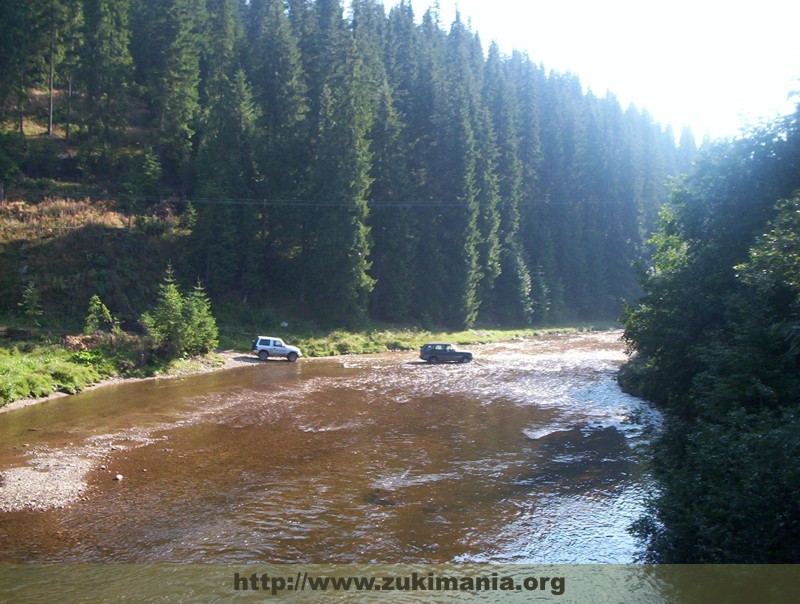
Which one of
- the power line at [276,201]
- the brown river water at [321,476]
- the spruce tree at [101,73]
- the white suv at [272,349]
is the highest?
the spruce tree at [101,73]

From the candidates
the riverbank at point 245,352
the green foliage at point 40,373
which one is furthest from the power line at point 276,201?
the green foliage at point 40,373

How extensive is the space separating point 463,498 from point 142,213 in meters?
43.3

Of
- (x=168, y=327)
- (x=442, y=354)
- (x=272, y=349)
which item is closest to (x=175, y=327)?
(x=168, y=327)

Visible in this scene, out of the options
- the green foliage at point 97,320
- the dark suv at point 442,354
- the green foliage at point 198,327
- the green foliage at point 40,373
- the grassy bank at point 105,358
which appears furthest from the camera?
the dark suv at point 442,354

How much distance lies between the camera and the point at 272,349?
132 feet

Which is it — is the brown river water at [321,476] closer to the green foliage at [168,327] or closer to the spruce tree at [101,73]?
the green foliage at [168,327]

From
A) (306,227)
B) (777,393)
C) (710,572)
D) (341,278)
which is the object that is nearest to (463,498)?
(710,572)

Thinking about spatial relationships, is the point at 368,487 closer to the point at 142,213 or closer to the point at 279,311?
the point at 279,311

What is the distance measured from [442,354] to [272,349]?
11.8 metres

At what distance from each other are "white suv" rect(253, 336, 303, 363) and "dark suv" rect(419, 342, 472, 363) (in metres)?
9.13

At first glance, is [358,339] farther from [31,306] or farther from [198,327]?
[31,306]

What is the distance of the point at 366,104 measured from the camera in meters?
55.8

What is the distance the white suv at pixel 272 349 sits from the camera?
40.1 meters

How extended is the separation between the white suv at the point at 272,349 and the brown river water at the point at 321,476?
11363 mm
